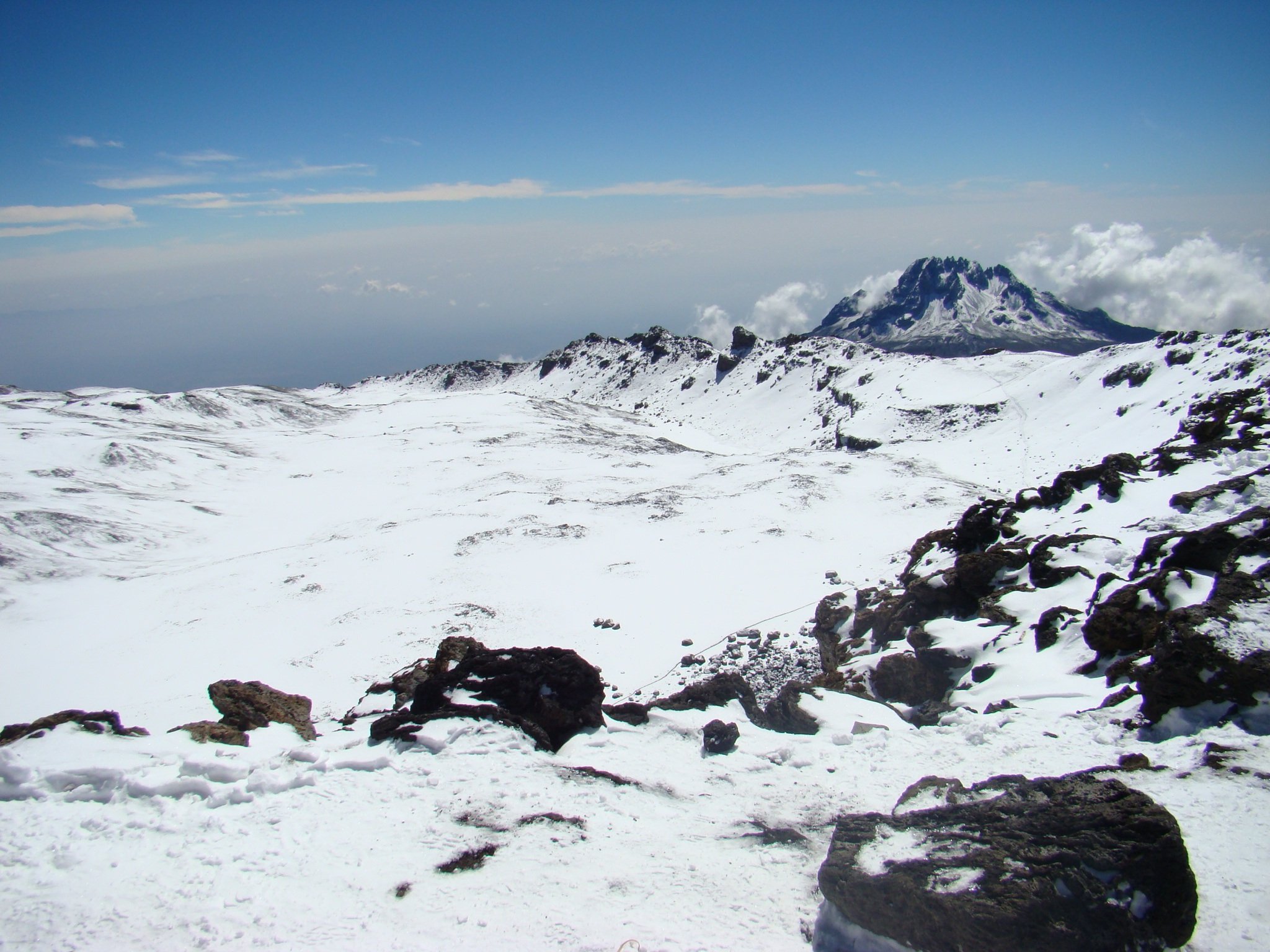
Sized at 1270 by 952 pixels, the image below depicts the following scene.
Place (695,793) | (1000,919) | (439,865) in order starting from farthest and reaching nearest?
1. (695,793)
2. (439,865)
3. (1000,919)

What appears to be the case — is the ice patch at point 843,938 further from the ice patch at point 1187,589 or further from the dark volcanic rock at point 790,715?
the ice patch at point 1187,589

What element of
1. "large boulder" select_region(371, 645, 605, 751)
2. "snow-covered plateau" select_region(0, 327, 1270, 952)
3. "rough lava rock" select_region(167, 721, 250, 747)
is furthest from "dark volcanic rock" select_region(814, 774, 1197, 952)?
"rough lava rock" select_region(167, 721, 250, 747)

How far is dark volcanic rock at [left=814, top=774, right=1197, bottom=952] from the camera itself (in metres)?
6.48

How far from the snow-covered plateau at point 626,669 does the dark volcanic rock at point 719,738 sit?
275mm

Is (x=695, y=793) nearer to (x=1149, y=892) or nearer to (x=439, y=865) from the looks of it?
(x=439, y=865)

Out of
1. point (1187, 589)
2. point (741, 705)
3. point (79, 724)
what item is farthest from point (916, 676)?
point (79, 724)

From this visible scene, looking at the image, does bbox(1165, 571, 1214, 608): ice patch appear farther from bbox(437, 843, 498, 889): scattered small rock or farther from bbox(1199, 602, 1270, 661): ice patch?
bbox(437, 843, 498, 889): scattered small rock

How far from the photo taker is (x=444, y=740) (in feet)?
40.2

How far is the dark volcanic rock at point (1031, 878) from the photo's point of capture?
6484 millimetres

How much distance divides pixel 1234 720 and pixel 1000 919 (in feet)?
22.4

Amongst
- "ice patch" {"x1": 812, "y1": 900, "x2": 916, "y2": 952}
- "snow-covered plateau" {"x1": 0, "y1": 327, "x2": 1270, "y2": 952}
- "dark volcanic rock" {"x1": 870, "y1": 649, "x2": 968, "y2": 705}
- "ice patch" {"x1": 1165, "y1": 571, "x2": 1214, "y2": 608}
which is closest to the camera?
"ice patch" {"x1": 812, "y1": 900, "x2": 916, "y2": 952}

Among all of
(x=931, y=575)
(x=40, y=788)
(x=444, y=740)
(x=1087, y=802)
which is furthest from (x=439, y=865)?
(x=931, y=575)

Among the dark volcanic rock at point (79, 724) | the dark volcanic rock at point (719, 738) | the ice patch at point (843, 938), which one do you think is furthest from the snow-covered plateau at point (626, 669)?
the dark volcanic rock at point (719, 738)

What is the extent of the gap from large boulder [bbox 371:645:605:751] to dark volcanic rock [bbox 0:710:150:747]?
4.69 metres
